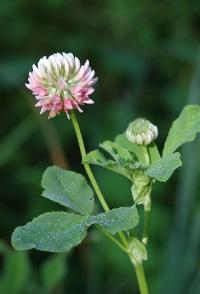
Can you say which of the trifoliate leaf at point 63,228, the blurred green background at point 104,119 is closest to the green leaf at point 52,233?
the trifoliate leaf at point 63,228

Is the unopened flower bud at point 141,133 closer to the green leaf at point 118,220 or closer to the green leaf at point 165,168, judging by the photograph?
the green leaf at point 165,168

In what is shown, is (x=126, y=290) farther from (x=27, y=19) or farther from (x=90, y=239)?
(x=27, y=19)

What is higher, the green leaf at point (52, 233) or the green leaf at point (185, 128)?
the green leaf at point (185, 128)

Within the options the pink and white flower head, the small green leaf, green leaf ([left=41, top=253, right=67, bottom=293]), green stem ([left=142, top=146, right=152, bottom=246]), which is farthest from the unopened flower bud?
green leaf ([left=41, top=253, right=67, bottom=293])

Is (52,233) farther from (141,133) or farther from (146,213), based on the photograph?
(141,133)

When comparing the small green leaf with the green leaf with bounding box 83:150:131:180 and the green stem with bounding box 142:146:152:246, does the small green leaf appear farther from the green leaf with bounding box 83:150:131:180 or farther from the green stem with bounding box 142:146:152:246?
the green leaf with bounding box 83:150:131:180

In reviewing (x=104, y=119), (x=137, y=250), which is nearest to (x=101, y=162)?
(x=137, y=250)
